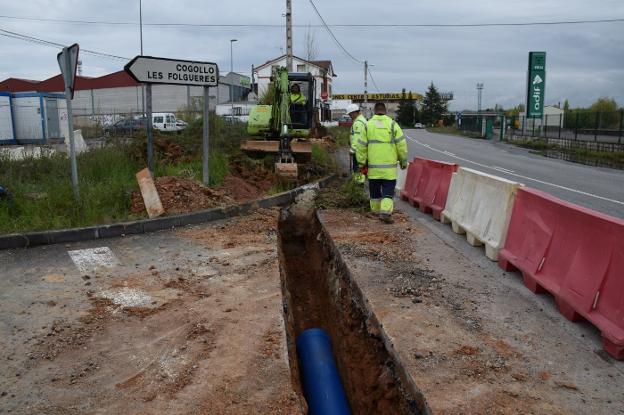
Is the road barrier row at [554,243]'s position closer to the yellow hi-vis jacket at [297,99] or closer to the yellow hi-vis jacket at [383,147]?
the yellow hi-vis jacket at [383,147]

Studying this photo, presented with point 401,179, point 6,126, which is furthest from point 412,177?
point 6,126

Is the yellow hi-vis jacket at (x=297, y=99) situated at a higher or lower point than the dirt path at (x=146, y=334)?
higher

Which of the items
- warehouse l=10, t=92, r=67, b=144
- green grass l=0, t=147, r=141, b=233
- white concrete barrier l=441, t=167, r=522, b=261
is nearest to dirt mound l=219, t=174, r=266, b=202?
green grass l=0, t=147, r=141, b=233

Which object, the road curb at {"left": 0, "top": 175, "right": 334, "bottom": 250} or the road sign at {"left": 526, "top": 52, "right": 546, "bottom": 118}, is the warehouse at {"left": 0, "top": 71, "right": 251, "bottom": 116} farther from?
the road curb at {"left": 0, "top": 175, "right": 334, "bottom": 250}

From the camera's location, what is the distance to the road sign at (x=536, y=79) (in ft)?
111

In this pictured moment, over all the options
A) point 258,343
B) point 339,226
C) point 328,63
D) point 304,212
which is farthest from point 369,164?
point 328,63

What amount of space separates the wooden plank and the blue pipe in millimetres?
4255

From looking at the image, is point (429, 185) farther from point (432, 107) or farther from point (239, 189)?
point (432, 107)

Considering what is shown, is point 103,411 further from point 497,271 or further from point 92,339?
point 497,271

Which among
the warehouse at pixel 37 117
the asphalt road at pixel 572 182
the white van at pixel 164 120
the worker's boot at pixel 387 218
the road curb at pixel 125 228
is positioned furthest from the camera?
the white van at pixel 164 120

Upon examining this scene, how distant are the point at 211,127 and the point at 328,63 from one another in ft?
229

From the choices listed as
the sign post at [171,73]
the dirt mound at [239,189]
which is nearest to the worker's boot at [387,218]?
the dirt mound at [239,189]

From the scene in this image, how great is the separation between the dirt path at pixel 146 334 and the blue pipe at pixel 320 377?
454 mm

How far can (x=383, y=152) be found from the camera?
8.95 metres
